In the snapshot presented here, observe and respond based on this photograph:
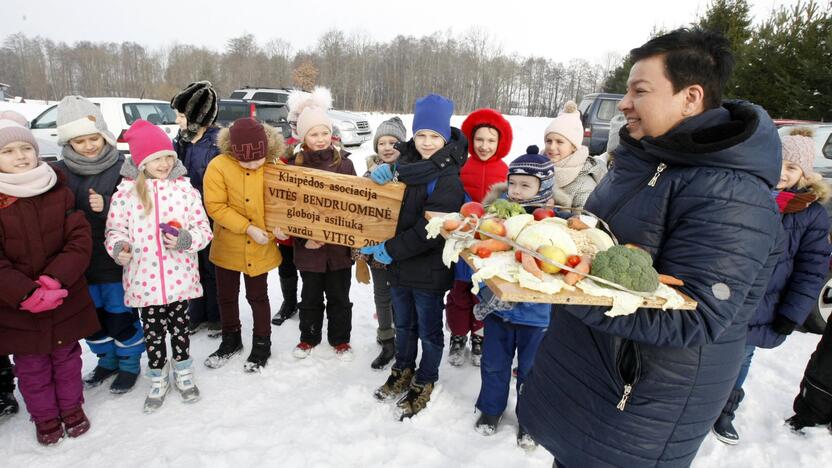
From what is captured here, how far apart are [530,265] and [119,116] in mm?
11656

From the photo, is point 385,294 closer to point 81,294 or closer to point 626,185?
point 81,294

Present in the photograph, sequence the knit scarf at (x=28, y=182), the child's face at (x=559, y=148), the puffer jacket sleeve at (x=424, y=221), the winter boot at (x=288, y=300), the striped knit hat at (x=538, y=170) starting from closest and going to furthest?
the knit scarf at (x=28, y=182) < the striped knit hat at (x=538, y=170) < the puffer jacket sleeve at (x=424, y=221) < the child's face at (x=559, y=148) < the winter boot at (x=288, y=300)

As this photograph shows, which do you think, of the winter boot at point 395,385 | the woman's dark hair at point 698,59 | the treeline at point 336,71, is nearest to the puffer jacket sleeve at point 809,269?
the woman's dark hair at point 698,59

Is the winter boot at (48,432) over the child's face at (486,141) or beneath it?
beneath

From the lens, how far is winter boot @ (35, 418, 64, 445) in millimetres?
2623

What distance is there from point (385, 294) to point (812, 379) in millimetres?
3207

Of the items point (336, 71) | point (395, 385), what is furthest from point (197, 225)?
point (336, 71)

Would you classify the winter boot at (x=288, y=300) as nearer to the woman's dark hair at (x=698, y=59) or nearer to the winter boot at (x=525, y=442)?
the winter boot at (x=525, y=442)

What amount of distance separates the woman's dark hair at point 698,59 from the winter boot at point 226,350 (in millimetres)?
3603

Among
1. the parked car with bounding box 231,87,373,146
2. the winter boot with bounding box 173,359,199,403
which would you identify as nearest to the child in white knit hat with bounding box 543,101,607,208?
the winter boot with bounding box 173,359,199,403

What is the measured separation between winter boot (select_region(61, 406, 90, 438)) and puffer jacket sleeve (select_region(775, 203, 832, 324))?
4.54 meters

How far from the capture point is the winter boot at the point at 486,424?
2854 millimetres

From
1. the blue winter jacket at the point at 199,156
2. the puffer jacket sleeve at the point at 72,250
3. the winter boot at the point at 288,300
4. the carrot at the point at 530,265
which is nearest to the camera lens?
the carrot at the point at 530,265

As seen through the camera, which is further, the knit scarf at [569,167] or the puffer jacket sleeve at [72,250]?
the knit scarf at [569,167]
